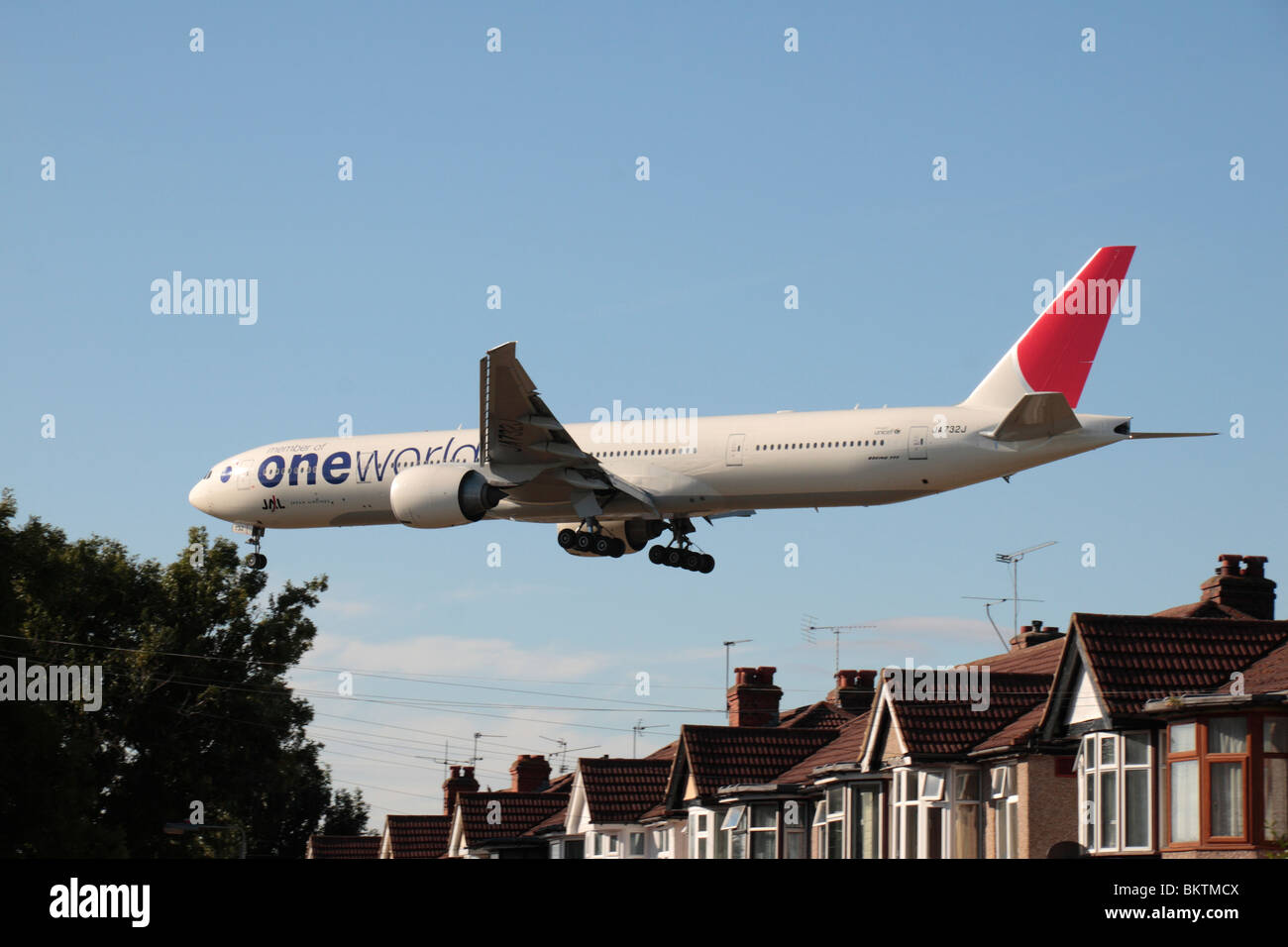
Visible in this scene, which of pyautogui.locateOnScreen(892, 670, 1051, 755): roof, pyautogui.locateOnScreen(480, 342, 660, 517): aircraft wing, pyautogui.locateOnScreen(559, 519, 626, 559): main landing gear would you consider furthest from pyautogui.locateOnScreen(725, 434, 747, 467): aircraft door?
pyautogui.locateOnScreen(892, 670, 1051, 755): roof

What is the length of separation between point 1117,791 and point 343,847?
2638 inches

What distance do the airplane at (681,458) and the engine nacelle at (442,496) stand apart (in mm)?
41

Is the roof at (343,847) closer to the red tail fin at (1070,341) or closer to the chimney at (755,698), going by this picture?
the chimney at (755,698)

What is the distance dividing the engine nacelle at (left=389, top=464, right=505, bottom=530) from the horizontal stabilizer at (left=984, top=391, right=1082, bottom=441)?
13152mm

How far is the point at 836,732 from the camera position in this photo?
4394 centimetres

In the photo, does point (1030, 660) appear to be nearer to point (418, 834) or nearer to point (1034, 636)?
point (1034, 636)

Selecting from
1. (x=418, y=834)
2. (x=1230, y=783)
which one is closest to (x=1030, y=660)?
(x=1230, y=783)

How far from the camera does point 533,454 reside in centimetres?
4412

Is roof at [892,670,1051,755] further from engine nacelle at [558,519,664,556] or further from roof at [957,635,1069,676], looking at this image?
engine nacelle at [558,519,664,556]

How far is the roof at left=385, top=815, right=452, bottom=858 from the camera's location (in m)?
71.6

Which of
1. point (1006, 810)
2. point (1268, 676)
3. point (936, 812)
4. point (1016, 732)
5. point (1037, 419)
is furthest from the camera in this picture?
point (1037, 419)

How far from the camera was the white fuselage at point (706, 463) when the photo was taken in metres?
39.6

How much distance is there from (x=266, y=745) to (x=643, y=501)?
3203 centimetres
